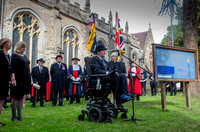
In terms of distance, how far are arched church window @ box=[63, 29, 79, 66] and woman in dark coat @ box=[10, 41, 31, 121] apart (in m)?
13.3

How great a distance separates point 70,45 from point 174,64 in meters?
14.1

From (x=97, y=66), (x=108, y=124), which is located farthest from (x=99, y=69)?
(x=108, y=124)

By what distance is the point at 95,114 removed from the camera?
14.9 ft

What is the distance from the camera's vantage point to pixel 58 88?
27.9ft

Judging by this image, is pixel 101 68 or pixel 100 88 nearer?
pixel 100 88

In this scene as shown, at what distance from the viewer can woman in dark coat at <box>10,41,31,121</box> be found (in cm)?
469

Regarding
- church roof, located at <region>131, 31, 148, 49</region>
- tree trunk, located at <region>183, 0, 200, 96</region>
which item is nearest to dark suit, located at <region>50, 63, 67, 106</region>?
tree trunk, located at <region>183, 0, 200, 96</region>

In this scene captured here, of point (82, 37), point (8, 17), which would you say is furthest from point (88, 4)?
point (8, 17)

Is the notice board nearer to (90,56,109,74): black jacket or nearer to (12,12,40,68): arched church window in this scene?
(90,56,109,74): black jacket

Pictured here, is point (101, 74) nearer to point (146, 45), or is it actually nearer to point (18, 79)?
point (18, 79)

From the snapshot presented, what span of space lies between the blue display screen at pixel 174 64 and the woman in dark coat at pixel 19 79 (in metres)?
4.23

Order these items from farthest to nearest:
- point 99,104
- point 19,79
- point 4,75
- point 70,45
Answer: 1. point 70,45
2. point 19,79
3. point 99,104
4. point 4,75

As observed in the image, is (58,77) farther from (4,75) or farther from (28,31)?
(28,31)

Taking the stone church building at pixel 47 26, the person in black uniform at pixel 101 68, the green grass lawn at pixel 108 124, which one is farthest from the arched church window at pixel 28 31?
the person in black uniform at pixel 101 68
